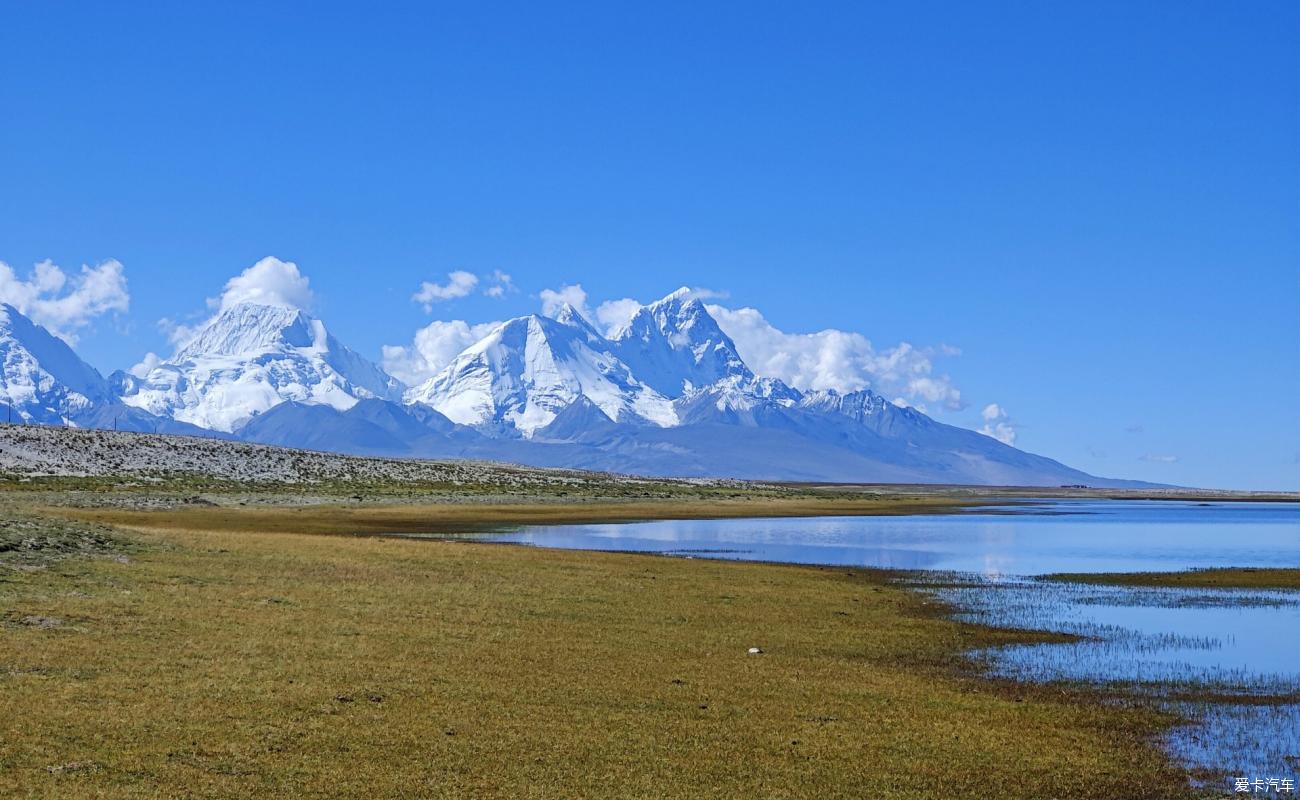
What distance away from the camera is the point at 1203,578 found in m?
63.6

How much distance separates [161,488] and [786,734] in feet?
369

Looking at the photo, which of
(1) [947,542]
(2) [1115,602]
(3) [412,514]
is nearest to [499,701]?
(2) [1115,602]

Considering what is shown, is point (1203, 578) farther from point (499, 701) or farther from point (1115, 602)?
point (499, 701)

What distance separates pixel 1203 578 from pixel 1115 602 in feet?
49.4

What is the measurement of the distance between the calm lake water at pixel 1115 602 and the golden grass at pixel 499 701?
2066mm

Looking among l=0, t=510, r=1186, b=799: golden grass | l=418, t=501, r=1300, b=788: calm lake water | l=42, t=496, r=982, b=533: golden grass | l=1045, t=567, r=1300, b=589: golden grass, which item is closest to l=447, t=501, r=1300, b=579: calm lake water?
l=418, t=501, r=1300, b=788: calm lake water

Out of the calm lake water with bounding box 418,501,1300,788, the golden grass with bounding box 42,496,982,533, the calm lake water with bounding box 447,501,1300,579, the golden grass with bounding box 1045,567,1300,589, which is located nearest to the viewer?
the calm lake water with bounding box 418,501,1300,788

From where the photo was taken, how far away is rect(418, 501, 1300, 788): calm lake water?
91.5ft

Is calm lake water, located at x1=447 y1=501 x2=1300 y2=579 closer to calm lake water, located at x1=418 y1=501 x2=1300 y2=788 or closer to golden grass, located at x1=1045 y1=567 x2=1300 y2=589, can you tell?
calm lake water, located at x1=418 y1=501 x2=1300 y2=788

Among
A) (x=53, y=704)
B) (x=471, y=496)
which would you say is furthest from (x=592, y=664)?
(x=471, y=496)

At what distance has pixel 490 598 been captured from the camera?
142 feet

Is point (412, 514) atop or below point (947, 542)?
atop

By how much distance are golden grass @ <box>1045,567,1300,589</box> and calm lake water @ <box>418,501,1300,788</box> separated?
2.52 metres

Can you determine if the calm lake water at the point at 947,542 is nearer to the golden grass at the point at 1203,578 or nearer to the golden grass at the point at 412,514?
the golden grass at the point at 1203,578
